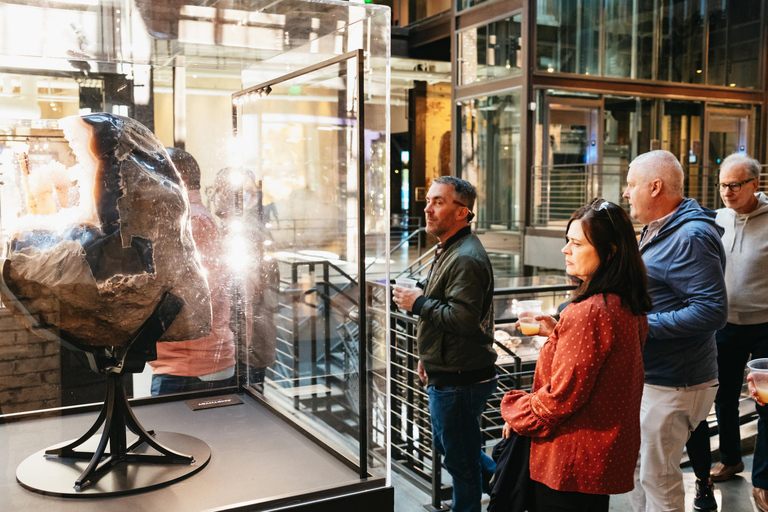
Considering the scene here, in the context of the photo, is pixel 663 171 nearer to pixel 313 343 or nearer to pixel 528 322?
pixel 528 322

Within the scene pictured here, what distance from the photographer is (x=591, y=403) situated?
82.9 inches

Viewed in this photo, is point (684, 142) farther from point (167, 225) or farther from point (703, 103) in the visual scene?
point (167, 225)

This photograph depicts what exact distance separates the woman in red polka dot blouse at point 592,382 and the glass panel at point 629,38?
1217cm

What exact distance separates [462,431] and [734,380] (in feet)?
6.25

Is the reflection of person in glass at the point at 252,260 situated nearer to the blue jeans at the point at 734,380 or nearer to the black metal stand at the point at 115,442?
the black metal stand at the point at 115,442

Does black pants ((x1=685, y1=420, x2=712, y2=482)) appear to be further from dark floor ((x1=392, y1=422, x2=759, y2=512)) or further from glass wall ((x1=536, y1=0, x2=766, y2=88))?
glass wall ((x1=536, y1=0, x2=766, y2=88))

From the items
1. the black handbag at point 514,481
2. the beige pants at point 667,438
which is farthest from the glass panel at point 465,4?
the black handbag at point 514,481

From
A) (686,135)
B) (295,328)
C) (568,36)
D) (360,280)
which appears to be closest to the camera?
(360,280)

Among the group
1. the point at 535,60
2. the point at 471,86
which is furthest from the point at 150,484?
the point at 471,86

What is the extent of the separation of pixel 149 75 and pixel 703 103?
47.9 feet

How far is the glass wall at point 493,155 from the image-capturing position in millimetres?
13031

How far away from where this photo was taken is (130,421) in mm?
2137

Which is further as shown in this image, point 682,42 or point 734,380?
point 682,42

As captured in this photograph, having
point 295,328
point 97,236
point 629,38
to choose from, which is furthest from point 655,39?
point 97,236
